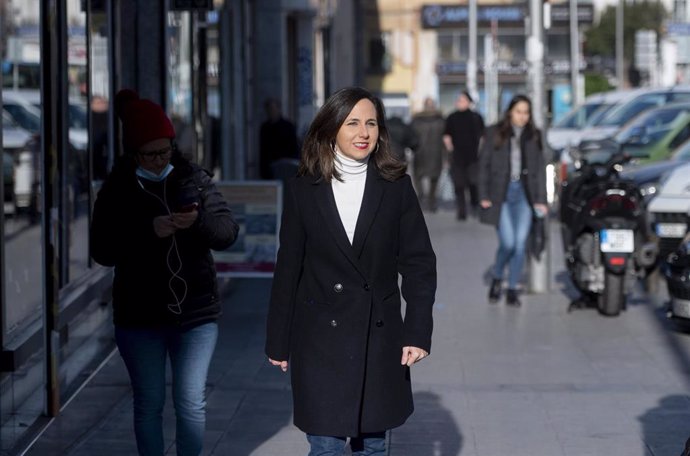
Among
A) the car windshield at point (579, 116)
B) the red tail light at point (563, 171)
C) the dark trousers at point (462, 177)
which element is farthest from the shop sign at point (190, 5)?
the car windshield at point (579, 116)

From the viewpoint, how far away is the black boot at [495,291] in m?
12.8

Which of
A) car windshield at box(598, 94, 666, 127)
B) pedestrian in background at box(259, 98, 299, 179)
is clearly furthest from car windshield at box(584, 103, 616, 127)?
pedestrian in background at box(259, 98, 299, 179)

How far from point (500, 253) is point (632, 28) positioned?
76.0m

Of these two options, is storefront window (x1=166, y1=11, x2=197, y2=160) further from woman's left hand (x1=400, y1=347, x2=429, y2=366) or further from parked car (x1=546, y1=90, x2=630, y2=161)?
parked car (x1=546, y1=90, x2=630, y2=161)

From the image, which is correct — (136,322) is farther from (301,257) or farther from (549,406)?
(549,406)

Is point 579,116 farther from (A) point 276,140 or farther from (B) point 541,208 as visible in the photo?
(B) point 541,208

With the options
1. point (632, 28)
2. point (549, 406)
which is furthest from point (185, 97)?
point (632, 28)

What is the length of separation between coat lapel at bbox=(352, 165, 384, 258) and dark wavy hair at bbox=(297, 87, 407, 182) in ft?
0.12

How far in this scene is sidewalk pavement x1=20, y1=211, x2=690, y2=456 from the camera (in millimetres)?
7480

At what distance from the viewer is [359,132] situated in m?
5.21

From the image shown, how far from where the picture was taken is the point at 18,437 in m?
7.66

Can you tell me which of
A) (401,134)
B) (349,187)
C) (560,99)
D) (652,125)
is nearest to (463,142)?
(401,134)

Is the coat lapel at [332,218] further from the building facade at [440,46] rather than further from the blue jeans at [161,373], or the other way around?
the building facade at [440,46]

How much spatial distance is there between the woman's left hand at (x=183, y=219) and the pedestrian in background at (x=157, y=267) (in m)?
0.07
